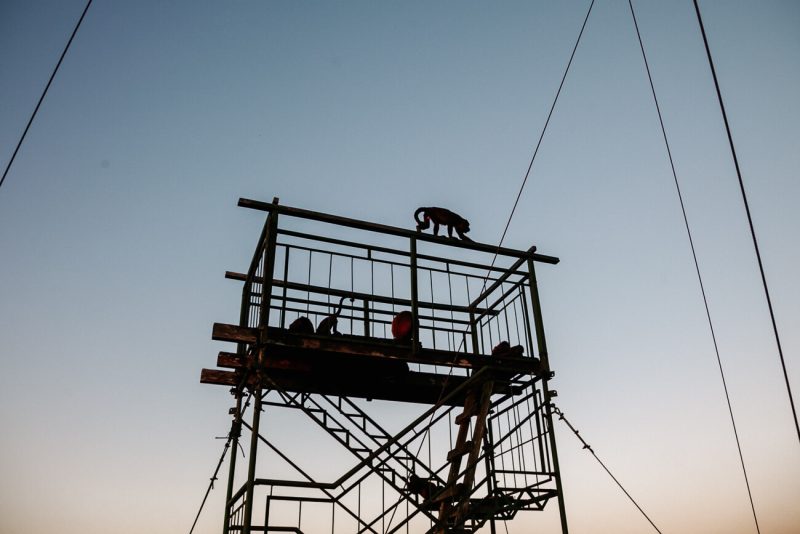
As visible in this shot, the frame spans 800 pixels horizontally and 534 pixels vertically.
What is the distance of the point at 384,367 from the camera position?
1015 centimetres

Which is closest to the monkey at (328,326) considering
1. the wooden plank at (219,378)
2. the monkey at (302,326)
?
the monkey at (302,326)

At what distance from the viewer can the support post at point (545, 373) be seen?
30.9 ft

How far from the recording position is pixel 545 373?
10.3m

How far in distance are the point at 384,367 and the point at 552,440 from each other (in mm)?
2993

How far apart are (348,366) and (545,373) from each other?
3381 mm

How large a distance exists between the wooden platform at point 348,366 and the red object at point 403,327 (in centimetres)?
18

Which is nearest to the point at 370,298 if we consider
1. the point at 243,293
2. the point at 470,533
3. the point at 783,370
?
the point at 243,293

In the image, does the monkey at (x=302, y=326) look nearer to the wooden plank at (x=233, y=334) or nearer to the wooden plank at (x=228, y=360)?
the wooden plank at (x=233, y=334)

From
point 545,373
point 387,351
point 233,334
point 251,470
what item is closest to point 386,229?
point 387,351

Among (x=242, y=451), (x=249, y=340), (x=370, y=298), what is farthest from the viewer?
(x=370, y=298)

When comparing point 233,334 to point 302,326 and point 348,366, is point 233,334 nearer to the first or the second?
point 302,326

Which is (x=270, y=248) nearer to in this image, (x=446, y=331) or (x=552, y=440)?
(x=446, y=331)

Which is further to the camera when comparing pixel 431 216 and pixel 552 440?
pixel 431 216

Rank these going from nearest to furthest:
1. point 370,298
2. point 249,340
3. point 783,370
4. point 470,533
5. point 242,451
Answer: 1. point 783,370
2. point 249,340
3. point 470,533
4. point 242,451
5. point 370,298
